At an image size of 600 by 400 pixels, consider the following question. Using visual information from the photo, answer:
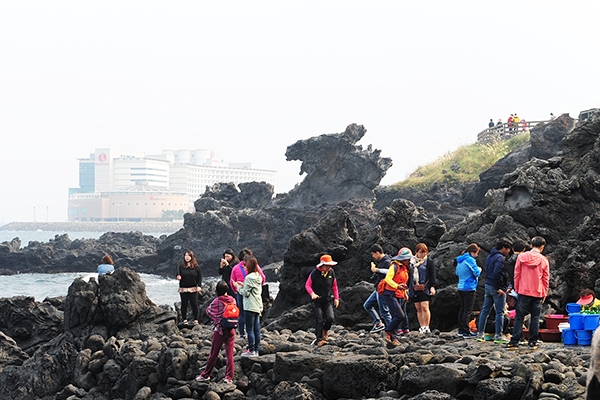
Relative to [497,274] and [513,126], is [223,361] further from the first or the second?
[513,126]

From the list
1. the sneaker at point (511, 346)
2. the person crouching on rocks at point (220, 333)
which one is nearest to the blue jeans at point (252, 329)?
the person crouching on rocks at point (220, 333)

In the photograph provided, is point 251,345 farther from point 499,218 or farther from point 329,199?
point 329,199

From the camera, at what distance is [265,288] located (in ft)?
63.4

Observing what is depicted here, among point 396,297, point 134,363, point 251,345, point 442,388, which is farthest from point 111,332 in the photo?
point 442,388

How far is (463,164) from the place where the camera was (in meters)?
56.8

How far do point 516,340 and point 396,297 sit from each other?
2.44 meters

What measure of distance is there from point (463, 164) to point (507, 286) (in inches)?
1860

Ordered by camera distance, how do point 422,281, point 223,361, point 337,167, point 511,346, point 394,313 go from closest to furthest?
point 511,346
point 223,361
point 394,313
point 422,281
point 337,167

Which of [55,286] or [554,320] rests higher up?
[554,320]

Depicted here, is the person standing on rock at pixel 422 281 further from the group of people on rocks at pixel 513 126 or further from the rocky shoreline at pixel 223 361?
the group of people on rocks at pixel 513 126

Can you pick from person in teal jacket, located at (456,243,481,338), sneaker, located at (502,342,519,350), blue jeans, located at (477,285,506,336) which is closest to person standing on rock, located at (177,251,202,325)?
person in teal jacket, located at (456,243,481,338)

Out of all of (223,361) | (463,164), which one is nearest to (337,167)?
(463,164)

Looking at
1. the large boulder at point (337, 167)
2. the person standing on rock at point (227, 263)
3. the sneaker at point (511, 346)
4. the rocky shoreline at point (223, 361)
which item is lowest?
the rocky shoreline at point (223, 361)

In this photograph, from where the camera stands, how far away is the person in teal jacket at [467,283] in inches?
460
